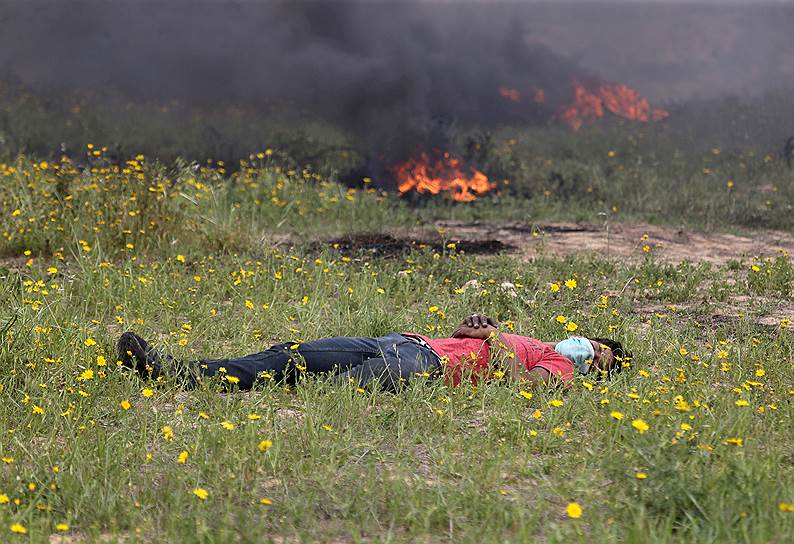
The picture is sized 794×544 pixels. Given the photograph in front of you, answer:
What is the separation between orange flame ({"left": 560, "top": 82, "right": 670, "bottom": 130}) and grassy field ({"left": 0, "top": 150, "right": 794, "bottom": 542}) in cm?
737

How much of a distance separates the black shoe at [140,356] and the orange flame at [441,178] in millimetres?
7233

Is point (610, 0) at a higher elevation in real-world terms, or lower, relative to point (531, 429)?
higher

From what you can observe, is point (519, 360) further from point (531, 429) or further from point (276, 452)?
point (276, 452)

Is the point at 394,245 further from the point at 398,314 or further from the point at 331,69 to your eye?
the point at 331,69

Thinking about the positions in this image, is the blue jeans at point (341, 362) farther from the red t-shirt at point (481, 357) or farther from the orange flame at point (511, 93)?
the orange flame at point (511, 93)

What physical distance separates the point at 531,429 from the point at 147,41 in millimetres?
16113

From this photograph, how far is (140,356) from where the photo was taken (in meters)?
4.76

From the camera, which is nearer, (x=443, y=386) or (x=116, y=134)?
(x=443, y=386)

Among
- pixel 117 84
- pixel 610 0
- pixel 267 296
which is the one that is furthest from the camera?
pixel 610 0

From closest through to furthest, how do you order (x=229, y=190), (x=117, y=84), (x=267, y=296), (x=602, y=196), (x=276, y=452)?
(x=276, y=452) → (x=267, y=296) → (x=229, y=190) → (x=602, y=196) → (x=117, y=84)

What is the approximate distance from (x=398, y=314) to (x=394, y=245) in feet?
8.44

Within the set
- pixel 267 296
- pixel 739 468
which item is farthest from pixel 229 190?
pixel 739 468

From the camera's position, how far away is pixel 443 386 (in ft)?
15.4

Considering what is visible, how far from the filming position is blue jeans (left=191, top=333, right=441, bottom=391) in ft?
15.5
